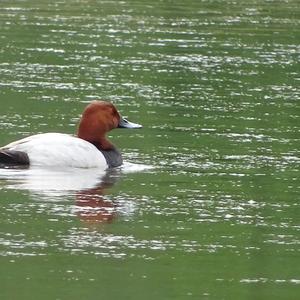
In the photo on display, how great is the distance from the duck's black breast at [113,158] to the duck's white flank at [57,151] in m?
0.05

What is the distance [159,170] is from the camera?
1602cm

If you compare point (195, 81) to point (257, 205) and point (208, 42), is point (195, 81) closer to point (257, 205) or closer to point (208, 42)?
point (208, 42)

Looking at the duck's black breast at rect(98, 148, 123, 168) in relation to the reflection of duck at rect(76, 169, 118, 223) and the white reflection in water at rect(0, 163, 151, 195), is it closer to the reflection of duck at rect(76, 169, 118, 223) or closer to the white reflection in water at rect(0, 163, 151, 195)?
the white reflection in water at rect(0, 163, 151, 195)

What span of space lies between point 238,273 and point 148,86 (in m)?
12.6

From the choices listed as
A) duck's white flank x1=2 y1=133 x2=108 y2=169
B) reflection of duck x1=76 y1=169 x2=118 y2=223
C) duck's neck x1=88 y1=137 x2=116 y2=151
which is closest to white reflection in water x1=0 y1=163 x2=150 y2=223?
reflection of duck x1=76 y1=169 x2=118 y2=223

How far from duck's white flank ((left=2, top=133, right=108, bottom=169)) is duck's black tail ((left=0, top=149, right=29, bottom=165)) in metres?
0.06

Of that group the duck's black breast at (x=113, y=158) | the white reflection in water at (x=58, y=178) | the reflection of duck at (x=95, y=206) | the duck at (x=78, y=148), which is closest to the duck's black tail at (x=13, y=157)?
the duck at (x=78, y=148)

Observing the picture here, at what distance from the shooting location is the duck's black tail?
1584cm

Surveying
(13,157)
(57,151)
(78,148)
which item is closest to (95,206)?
(13,157)

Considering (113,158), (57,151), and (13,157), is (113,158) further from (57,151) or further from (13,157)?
(13,157)

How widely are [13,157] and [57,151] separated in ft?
1.66

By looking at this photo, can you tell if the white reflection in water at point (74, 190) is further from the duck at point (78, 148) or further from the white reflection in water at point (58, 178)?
the duck at point (78, 148)

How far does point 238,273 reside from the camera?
36.5 ft

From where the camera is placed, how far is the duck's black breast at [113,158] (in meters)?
16.5
